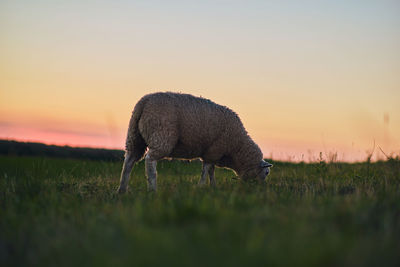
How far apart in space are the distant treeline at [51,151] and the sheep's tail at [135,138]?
5761 mm

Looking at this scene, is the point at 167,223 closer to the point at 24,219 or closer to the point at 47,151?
the point at 24,219

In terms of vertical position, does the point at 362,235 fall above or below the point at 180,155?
below

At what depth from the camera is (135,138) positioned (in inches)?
291

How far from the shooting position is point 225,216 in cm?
323

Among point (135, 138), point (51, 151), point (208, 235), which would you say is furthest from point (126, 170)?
point (51, 151)

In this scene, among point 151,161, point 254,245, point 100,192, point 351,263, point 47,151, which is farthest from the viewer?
point 47,151

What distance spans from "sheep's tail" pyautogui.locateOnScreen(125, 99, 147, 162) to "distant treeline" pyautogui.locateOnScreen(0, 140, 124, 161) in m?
5.76

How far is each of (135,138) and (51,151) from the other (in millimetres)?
7963

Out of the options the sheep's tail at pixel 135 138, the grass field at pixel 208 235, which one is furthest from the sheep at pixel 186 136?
the grass field at pixel 208 235

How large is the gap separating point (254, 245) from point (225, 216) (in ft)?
2.50

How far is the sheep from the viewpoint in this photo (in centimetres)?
691

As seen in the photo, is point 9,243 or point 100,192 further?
point 100,192

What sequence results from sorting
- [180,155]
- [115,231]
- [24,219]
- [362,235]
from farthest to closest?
[180,155] → [24,219] → [115,231] → [362,235]

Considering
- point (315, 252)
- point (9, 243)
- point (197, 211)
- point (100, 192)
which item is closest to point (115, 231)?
point (197, 211)
